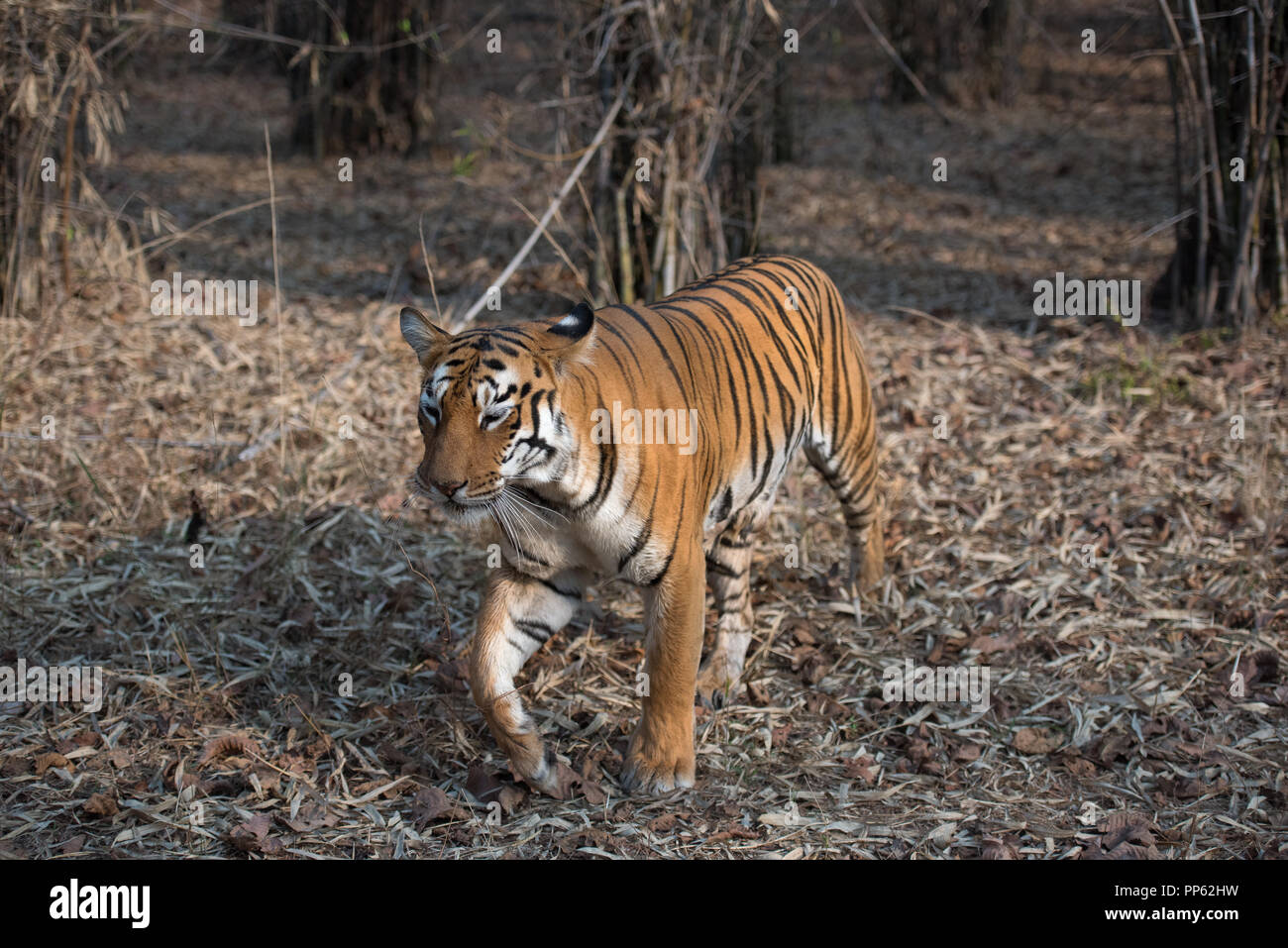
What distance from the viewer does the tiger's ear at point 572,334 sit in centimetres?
343

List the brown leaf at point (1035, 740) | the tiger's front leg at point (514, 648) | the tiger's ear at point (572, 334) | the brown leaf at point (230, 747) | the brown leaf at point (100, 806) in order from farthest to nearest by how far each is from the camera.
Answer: the brown leaf at point (1035, 740), the brown leaf at point (230, 747), the tiger's front leg at point (514, 648), the brown leaf at point (100, 806), the tiger's ear at point (572, 334)

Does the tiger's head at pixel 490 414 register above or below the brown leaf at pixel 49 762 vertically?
above

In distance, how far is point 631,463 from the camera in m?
3.51

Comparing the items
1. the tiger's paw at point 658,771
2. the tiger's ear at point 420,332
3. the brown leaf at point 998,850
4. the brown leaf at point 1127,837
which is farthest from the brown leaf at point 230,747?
the brown leaf at point 1127,837

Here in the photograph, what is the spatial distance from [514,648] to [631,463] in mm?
762

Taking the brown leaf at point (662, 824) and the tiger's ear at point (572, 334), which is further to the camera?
the brown leaf at point (662, 824)

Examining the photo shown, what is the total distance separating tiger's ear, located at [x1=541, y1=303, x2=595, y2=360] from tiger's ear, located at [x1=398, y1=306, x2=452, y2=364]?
296mm

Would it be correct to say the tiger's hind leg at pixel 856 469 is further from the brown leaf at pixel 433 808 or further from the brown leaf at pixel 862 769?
the brown leaf at pixel 433 808

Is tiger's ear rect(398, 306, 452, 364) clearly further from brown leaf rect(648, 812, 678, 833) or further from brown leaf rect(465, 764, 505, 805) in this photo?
brown leaf rect(648, 812, 678, 833)

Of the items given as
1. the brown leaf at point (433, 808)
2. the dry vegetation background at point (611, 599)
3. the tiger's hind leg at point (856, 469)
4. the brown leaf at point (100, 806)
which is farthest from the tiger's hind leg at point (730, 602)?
the brown leaf at point (100, 806)

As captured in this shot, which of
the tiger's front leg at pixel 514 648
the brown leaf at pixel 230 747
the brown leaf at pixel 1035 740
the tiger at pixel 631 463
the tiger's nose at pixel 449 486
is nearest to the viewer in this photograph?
the tiger's nose at pixel 449 486

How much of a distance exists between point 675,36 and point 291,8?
6502 mm

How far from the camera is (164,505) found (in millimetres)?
5441

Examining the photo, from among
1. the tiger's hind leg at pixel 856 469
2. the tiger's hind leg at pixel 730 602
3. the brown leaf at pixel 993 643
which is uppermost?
the tiger's hind leg at pixel 856 469
